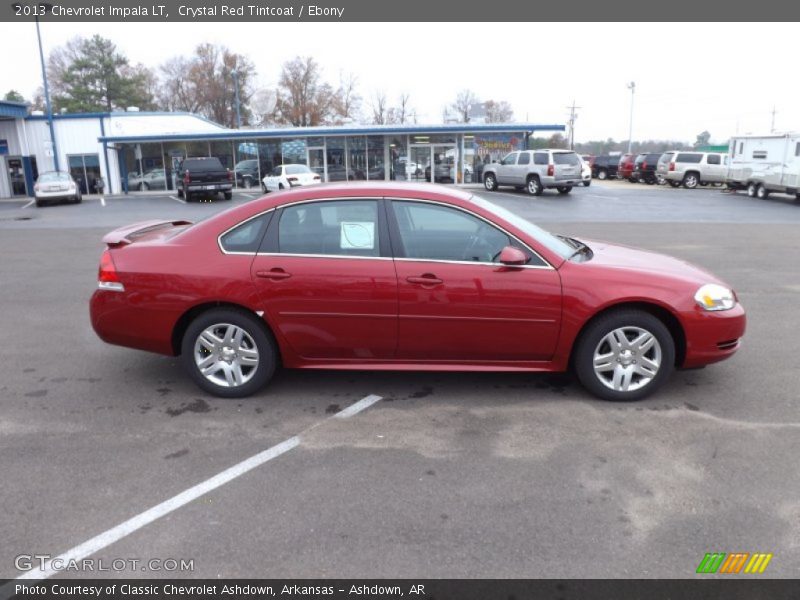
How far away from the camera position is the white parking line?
2803 mm

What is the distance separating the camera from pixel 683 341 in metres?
4.44

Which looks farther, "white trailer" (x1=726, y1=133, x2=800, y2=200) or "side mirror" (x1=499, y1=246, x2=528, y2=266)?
"white trailer" (x1=726, y1=133, x2=800, y2=200)

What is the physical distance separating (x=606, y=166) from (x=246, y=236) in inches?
1743

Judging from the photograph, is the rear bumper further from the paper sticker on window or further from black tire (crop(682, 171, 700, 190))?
black tire (crop(682, 171, 700, 190))

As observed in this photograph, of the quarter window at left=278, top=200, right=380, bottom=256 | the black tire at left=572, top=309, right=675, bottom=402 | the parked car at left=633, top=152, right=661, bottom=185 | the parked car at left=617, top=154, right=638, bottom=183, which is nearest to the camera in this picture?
the black tire at left=572, top=309, right=675, bottom=402

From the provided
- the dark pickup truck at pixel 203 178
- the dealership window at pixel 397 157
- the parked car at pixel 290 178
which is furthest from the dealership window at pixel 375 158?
the dark pickup truck at pixel 203 178

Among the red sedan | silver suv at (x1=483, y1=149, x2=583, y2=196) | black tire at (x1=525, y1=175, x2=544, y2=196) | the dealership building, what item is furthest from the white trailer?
the red sedan

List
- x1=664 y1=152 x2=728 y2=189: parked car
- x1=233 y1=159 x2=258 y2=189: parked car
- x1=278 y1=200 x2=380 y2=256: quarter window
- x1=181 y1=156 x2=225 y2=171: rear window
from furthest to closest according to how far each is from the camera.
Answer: x1=233 y1=159 x2=258 y2=189: parked car → x1=664 y1=152 x2=728 y2=189: parked car → x1=181 y1=156 x2=225 y2=171: rear window → x1=278 y1=200 x2=380 y2=256: quarter window

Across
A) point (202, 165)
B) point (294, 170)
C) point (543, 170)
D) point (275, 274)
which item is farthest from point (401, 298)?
point (294, 170)

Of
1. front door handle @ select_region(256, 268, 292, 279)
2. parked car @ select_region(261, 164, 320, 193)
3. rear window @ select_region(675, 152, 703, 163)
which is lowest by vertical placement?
parked car @ select_region(261, 164, 320, 193)

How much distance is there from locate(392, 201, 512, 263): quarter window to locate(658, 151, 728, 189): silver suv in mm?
33508

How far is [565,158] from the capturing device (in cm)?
2741

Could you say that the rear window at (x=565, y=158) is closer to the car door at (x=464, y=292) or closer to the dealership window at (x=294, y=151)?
the dealership window at (x=294, y=151)

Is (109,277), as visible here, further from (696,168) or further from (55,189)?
(696,168)
